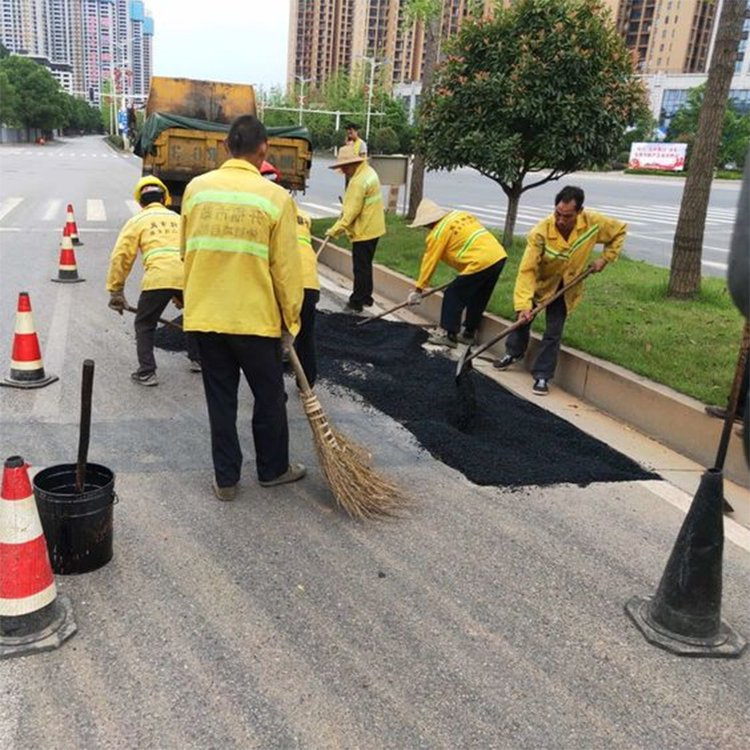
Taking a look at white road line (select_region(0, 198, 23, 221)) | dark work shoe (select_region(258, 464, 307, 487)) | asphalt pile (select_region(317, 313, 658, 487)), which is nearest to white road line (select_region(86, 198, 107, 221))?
white road line (select_region(0, 198, 23, 221))

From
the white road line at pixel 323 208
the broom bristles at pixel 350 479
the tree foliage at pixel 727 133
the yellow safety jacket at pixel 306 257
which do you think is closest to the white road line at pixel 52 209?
the white road line at pixel 323 208

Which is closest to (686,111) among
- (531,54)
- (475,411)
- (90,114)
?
(531,54)

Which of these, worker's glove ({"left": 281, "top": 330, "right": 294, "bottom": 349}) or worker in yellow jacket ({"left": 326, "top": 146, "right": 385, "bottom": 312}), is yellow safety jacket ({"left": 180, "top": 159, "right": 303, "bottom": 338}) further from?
worker in yellow jacket ({"left": 326, "top": 146, "right": 385, "bottom": 312})

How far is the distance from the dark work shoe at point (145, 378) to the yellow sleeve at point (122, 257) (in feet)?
2.14

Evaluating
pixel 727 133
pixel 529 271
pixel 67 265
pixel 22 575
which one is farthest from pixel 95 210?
pixel 727 133

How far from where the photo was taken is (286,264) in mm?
3773

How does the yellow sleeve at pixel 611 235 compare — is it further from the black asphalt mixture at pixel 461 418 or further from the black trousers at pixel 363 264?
the black trousers at pixel 363 264

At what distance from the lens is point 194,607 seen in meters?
3.04

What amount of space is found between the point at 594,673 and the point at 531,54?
27.4 ft

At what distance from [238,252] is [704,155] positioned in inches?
215

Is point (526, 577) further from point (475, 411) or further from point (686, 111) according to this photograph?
point (686, 111)

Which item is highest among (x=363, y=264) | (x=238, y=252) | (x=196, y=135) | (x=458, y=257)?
(x=196, y=135)

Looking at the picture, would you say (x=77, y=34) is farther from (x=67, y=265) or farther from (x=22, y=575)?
(x=22, y=575)

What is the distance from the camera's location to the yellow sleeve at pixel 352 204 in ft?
27.0
